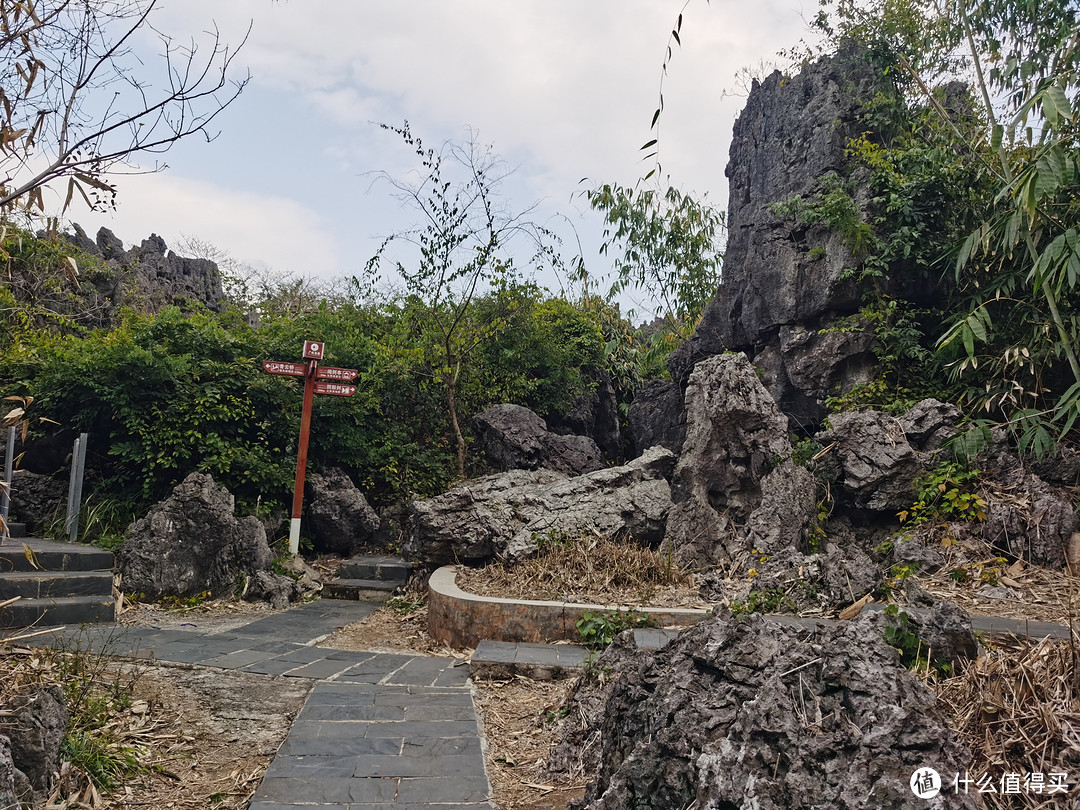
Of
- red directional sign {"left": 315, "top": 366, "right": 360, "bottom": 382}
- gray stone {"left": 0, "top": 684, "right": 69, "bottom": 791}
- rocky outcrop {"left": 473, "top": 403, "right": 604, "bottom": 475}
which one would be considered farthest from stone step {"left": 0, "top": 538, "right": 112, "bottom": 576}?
rocky outcrop {"left": 473, "top": 403, "right": 604, "bottom": 475}

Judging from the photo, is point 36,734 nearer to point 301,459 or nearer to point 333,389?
point 301,459

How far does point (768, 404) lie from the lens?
714 centimetres

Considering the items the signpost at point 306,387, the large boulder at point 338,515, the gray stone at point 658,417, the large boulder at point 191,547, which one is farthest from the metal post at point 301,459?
the gray stone at point 658,417

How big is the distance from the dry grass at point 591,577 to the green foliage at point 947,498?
2.48 meters

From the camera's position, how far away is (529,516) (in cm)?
704

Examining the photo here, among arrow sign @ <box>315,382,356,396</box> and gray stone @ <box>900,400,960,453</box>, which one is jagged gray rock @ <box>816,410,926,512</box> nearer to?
gray stone @ <box>900,400,960,453</box>

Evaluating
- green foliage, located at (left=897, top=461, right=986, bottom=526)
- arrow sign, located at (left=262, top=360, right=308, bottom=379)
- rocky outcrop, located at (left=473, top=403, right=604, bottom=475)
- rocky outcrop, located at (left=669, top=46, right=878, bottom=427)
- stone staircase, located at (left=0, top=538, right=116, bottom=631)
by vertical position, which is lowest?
stone staircase, located at (left=0, top=538, right=116, bottom=631)

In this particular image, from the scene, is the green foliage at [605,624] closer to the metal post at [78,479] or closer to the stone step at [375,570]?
the stone step at [375,570]

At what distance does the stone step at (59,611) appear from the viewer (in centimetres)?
576

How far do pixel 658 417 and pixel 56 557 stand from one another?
8.01 meters

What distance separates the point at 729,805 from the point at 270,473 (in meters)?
7.73

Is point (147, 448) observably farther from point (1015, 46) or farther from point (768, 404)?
point (1015, 46)

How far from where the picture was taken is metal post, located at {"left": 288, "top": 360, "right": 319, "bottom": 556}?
8453 millimetres

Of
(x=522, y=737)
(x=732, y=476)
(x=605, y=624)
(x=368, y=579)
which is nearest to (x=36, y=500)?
(x=368, y=579)
